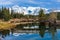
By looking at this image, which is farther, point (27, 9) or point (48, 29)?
point (27, 9)

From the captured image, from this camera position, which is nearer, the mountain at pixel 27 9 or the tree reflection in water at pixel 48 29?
the tree reflection in water at pixel 48 29

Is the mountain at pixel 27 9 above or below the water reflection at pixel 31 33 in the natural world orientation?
above

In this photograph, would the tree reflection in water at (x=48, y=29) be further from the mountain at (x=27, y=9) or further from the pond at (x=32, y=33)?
the mountain at (x=27, y=9)

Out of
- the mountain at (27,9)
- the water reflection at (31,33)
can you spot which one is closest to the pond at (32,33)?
the water reflection at (31,33)

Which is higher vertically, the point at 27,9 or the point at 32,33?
the point at 27,9

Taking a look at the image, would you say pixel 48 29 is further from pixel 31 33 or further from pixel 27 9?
pixel 27 9

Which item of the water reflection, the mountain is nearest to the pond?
the water reflection

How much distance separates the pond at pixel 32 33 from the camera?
611 cm

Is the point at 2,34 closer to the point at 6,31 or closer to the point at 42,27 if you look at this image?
the point at 6,31

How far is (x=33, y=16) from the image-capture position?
243 inches

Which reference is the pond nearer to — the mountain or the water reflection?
the water reflection

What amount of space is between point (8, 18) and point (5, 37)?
43 centimetres

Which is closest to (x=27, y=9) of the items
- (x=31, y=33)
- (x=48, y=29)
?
(x=31, y=33)

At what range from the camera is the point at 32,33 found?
618cm
